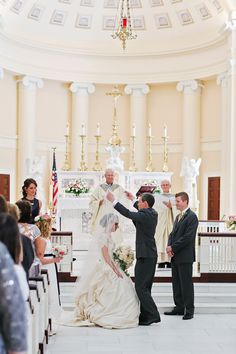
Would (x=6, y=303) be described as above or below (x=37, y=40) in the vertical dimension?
below

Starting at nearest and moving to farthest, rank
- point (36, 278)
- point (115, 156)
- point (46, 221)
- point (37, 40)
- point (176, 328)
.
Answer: point (36, 278) → point (46, 221) → point (176, 328) → point (115, 156) → point (37, 40)

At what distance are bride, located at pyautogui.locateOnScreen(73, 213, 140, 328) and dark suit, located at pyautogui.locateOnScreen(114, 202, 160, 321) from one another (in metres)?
0.13

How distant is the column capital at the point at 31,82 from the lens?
22277 millimetres

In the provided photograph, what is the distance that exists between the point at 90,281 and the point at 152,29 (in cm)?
1588

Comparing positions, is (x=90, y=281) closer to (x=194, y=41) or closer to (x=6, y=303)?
(x=6, y=303)

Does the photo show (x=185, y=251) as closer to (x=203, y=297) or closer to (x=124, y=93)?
(x=203, y=297)

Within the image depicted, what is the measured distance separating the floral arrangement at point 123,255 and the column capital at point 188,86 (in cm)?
1484

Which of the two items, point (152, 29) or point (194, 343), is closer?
point (194, 343)

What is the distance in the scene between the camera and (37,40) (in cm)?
2236

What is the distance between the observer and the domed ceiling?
2183 cm

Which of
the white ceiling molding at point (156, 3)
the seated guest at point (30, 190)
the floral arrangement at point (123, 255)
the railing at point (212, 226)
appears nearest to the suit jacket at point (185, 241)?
the floral arrangement at point (123, 255)

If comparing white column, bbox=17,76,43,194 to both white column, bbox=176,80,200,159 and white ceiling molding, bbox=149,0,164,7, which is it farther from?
white column, bbox=176,80,200,159

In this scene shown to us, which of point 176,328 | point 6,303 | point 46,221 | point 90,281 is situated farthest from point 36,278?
point 6,303

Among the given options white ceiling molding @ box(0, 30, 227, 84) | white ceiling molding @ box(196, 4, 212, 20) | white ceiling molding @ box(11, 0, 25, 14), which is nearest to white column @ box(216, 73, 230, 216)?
white ceiling molding @ box(0, 30, 227, 84)
